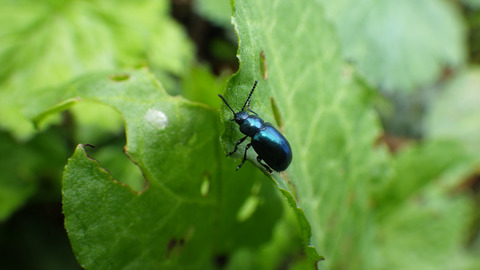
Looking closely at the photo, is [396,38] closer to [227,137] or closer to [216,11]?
[216,11]

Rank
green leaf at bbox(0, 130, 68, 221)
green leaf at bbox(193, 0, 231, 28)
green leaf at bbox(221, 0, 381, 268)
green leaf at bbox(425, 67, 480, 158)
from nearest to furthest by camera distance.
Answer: green leaf at bbox(221, 0, 381, 268) < green leaf at bbox(0, 130, 68, 221) < green leaf at bbox(193, 0, 231, 28) < green leaf at bbox(425, 67, 480, 158)

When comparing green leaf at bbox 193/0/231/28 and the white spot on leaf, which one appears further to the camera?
green leaf at bbox 193/0/231/28

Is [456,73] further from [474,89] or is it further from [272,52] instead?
[272,52]

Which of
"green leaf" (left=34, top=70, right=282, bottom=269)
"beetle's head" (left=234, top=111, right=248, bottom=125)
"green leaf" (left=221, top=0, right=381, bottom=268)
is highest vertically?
"green leaf" (left=221, top=0, right=381, bottom=268)

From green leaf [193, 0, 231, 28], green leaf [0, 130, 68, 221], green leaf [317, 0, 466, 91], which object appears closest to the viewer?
green leaf [0, 130, 68, 221]

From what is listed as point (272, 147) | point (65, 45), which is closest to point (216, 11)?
point (65, 45)

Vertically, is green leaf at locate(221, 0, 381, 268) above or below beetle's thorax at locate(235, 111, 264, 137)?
above

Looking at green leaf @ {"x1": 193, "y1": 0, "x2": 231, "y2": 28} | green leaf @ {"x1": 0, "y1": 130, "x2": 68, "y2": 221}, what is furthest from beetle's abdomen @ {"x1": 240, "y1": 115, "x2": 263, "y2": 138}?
green leaf @ {"x1": 193, "y1": 0, "x2": 231, "y2": 28}

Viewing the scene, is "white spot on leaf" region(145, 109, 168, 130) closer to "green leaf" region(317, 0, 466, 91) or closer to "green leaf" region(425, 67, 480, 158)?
"green leaf" region(317, 0, 466, 91)

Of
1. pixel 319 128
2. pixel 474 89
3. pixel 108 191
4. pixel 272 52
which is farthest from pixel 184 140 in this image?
pixel 474 89
